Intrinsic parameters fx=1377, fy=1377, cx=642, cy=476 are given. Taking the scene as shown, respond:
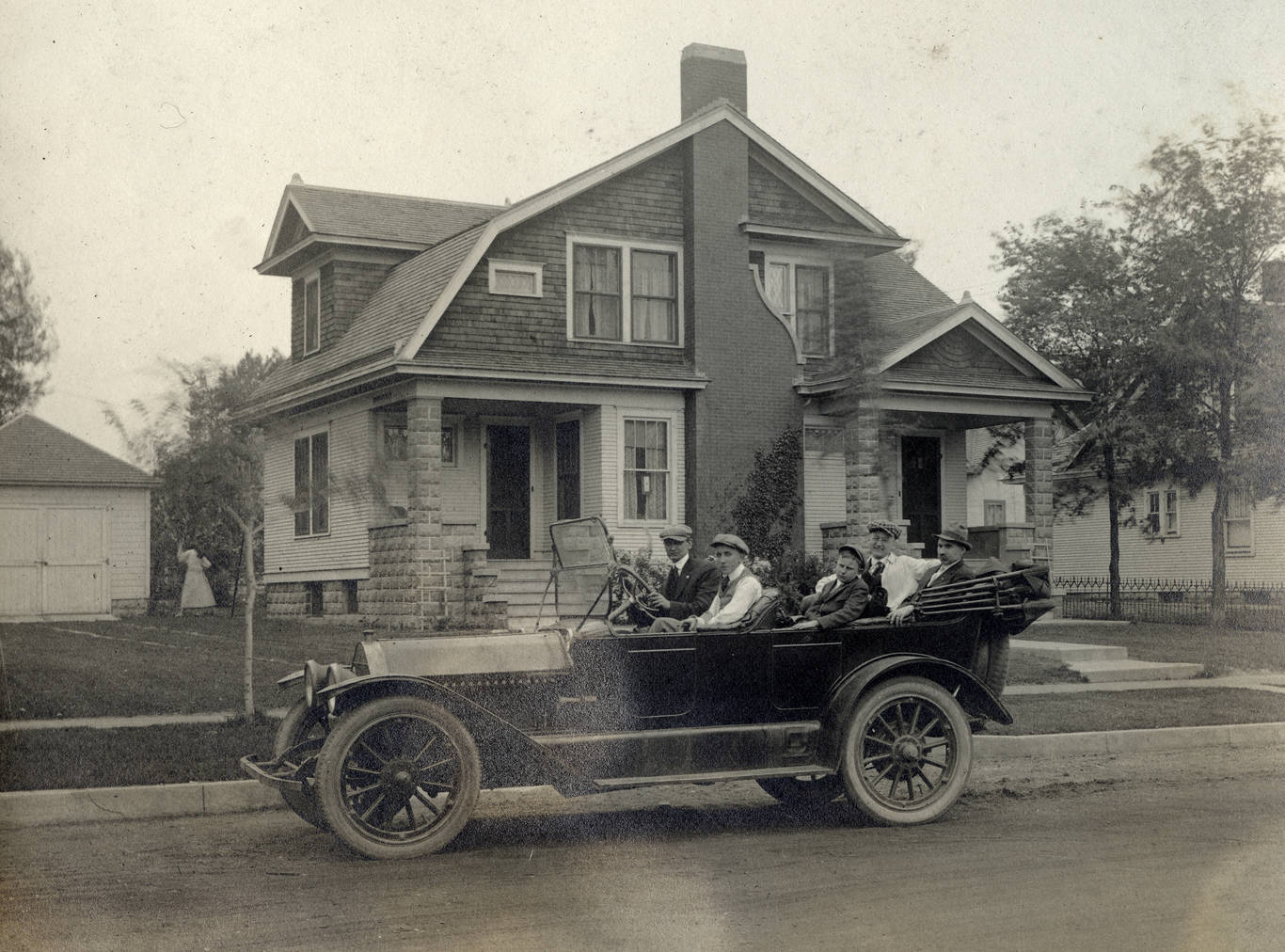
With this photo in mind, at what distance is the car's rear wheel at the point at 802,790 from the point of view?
8.58m

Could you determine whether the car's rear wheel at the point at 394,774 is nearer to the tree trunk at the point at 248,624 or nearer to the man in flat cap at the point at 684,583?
the man in flat cap at the point at 684,583

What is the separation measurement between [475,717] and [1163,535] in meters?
31.9

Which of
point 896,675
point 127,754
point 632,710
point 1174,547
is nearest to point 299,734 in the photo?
point 632,710

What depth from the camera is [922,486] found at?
84.4 feet

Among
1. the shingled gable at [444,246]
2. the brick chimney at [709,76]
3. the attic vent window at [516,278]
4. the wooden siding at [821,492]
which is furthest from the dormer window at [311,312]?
the wooden siding at [821,492]

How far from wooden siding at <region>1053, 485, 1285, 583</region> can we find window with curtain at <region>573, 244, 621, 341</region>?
13.9 m

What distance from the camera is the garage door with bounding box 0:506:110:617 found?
2545 cm

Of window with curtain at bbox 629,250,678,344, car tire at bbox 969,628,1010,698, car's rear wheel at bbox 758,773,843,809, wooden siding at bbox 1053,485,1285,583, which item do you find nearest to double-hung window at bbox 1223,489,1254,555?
→ wooden siding at bbox 1053,485,1285,583

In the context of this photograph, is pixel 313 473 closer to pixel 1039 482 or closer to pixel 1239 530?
pixel 1039 482

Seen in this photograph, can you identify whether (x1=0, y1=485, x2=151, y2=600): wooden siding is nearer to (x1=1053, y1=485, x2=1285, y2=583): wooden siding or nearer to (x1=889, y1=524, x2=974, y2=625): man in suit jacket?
(x1=1053, y1=485, x2=1285, y2=583): wooden siding

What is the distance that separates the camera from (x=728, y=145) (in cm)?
2284

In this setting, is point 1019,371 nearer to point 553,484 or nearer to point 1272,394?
point 1272,394

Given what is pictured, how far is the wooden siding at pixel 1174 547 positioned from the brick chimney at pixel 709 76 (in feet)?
42.5

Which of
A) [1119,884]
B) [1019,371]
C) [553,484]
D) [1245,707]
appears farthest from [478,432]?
[1119,884]
